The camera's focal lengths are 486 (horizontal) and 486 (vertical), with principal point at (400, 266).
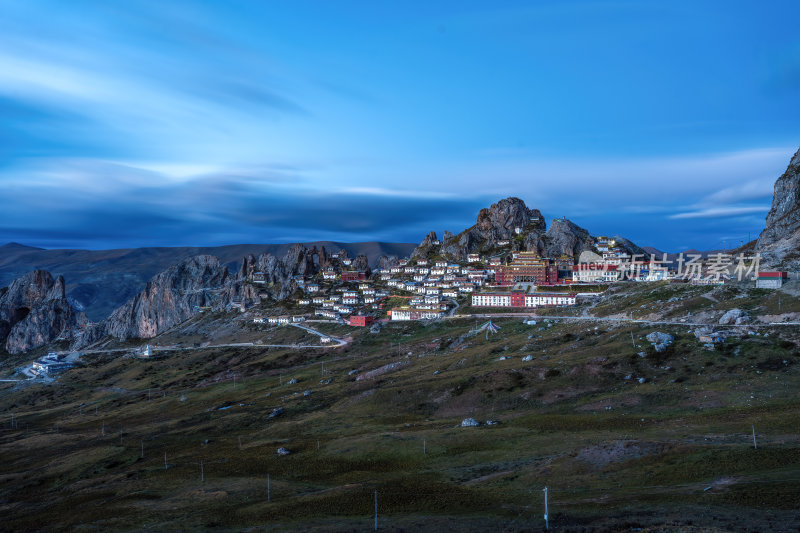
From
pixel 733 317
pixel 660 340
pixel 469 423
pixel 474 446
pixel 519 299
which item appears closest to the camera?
pixel 474 446

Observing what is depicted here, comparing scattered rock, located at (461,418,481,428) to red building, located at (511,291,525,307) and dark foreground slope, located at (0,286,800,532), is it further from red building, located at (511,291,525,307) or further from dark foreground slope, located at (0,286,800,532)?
red building, located at (511,291,525,307)

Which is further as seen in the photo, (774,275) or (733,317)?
(774,275)

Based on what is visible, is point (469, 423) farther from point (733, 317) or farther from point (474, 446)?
point (733, 317)

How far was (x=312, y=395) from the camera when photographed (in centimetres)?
11706

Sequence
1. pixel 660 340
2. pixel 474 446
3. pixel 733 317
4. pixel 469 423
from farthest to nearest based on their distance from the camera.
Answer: pixel 733 317 < pixel 660 340 < pixel 469 423 < pixel 474 446

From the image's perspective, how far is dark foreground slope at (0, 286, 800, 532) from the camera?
40.7 meters

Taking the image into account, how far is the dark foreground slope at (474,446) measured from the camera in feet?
133

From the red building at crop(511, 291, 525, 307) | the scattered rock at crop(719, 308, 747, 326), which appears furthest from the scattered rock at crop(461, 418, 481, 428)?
the red building at crop(511, 291, 525, 307)

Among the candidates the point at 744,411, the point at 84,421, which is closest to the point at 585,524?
the point at 744,411

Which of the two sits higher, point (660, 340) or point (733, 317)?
point (733, 317)

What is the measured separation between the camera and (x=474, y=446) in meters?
63.3

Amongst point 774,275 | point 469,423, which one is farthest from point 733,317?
point 469,423

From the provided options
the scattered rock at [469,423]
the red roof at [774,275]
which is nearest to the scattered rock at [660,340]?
the scattered rock at [469,423]

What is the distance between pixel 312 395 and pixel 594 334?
68.2 m
